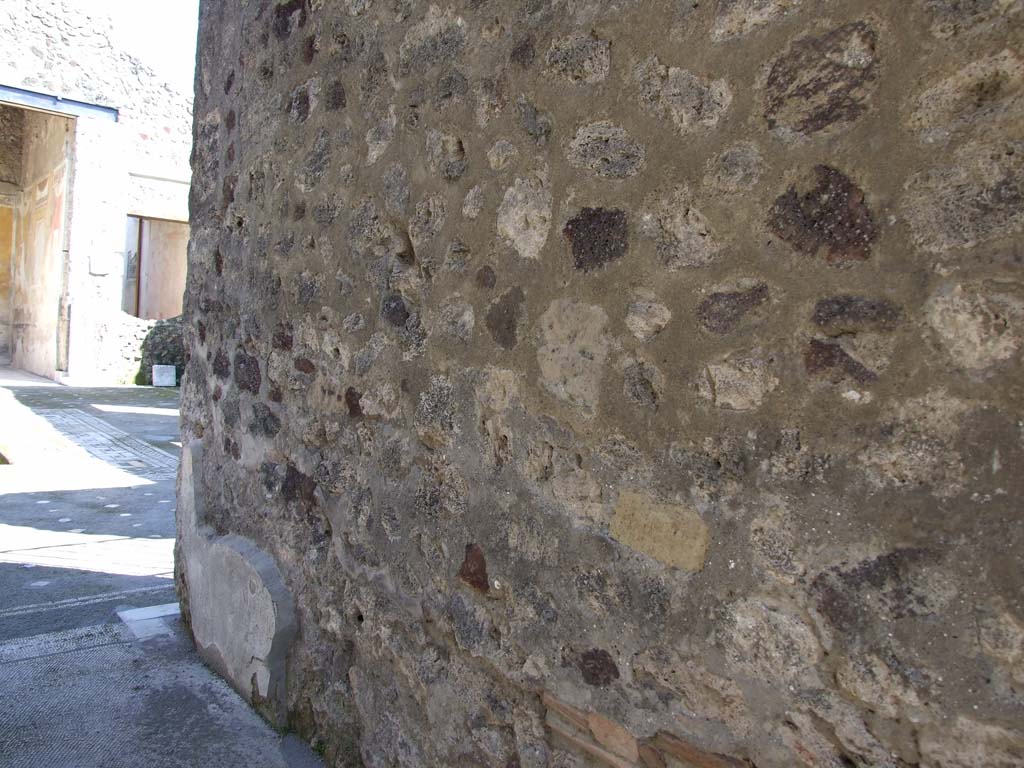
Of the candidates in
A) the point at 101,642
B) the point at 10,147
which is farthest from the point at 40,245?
the point at 101,642

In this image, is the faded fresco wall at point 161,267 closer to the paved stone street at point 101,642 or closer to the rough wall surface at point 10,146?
the rough wall surface at point 10,146

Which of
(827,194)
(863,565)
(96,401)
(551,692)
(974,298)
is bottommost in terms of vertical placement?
(96,401)

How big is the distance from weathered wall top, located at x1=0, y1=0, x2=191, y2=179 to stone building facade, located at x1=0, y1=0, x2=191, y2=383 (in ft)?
0.06

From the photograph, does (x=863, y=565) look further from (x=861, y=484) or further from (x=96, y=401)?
(x=96, y=401)

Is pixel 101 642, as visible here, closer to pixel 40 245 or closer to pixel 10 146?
pixel 40 245

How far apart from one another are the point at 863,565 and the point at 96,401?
1213cm

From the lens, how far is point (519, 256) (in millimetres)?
1590

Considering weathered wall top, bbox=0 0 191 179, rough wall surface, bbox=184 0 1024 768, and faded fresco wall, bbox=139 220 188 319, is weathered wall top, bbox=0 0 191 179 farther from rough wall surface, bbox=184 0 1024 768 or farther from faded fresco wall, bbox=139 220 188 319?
rough wall surface, bbox=184 0 1024 768

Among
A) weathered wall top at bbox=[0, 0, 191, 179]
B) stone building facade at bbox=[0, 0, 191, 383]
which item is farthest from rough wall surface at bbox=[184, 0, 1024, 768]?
stone building facade at bbox=[0, 0, 191, 383]

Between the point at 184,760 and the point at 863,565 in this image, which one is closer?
the point at 863,565

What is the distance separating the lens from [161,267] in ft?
59.9

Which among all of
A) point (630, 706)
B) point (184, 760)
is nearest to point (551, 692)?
point (630, 706)

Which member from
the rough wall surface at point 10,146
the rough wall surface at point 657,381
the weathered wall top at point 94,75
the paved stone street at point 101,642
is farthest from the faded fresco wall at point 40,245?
the rough wall surface at point 657,381

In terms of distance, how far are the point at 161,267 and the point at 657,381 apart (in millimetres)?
18881
